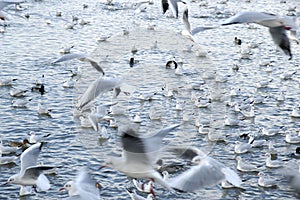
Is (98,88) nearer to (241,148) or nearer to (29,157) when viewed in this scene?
(29,157)

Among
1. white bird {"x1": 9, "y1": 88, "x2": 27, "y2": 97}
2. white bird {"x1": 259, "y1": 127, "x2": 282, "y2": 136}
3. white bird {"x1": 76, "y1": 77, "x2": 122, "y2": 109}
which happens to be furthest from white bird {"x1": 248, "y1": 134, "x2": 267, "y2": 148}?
white bird {"x1": 9, "y1": 88, "x2": 27, "y2": 97}

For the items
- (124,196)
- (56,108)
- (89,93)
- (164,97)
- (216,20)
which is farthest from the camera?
(216,20)

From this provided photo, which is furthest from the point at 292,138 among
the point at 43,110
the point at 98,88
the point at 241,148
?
the point at 98,88

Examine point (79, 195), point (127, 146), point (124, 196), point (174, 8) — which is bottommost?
point (124, 196)

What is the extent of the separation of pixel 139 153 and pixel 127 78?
5373mm

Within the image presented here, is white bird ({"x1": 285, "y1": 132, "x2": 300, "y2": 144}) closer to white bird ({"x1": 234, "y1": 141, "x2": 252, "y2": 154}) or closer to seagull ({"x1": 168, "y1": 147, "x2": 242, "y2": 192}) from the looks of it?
white bird ({"x1": 234, "y1": 141, "x2": 252, "y2": 154})

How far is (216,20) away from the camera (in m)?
26.6

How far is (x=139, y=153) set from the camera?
22.7 ft

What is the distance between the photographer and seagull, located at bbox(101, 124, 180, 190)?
6.57 meters

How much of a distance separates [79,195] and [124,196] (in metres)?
3.91

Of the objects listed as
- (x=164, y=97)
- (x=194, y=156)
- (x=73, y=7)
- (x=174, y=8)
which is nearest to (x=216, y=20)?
(x=73, y=7)

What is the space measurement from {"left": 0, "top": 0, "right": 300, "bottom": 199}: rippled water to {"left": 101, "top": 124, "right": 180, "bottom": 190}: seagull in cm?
256

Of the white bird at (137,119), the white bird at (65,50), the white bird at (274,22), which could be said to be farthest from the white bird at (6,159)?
the white bird at (65,50)

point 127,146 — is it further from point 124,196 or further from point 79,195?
point 124,196
